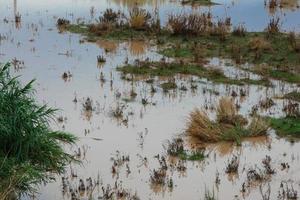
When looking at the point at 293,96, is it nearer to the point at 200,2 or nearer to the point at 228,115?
the point at 228,115

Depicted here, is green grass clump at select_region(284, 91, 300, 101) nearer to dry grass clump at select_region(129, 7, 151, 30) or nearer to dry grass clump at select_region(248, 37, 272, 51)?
dry grass clump at select_region(248, 37, 272, 51)

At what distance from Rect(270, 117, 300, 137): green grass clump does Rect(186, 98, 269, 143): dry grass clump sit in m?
0.27

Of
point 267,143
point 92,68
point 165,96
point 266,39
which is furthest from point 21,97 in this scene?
point 266,39

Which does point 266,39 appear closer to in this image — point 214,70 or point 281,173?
A: point 214,70

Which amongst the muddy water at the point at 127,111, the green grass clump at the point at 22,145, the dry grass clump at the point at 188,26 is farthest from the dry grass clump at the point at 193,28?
the green grass clump at the point at 22,145

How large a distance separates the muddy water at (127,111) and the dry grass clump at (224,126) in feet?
0.65

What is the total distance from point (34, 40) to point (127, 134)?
9.12m

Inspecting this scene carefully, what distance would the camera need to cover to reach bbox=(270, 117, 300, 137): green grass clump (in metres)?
10.8

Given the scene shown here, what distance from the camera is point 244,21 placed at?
2345 cm

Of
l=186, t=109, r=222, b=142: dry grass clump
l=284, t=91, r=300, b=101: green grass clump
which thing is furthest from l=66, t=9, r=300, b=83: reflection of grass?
l=186, t=109, r=222, b=142: dry grass clump

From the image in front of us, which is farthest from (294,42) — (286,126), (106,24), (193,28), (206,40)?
(286,126)

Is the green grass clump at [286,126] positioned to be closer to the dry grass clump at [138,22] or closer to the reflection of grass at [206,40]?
the reflection of grass at [206,40]

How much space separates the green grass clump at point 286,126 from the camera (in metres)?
10.8

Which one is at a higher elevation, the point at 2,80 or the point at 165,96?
the point at 2,80
